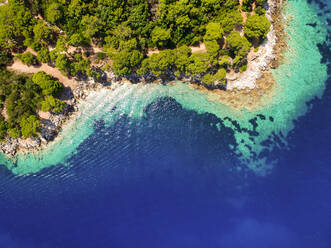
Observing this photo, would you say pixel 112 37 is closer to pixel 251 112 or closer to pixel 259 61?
pixel 259 61

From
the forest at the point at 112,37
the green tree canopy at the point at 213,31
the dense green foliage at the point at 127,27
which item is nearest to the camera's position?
the dense green foliage at the point at 127,27

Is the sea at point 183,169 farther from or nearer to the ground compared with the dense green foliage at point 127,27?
nearer to the ground

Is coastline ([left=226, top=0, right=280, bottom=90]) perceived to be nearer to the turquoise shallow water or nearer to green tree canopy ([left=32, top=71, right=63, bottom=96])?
the turquoise shallow water

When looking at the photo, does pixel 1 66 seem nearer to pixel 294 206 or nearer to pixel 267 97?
pixel 267 97

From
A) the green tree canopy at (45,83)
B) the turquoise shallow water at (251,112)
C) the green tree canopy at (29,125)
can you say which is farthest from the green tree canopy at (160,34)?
the green tree canopy at (29,125)

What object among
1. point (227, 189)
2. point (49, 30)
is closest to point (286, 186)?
point (227, 189)

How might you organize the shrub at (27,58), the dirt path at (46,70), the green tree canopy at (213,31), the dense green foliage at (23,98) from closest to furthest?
the green tree canopy at (213,31), the dense green foliage at (23,98), the shrub at (27,58), the dirt path at (46,70)

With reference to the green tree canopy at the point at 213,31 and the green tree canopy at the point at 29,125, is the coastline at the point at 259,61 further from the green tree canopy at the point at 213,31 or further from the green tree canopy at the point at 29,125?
the green tree canopy at the point at 29,125

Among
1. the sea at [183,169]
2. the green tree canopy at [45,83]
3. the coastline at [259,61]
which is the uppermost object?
the coastline at [259,61]
